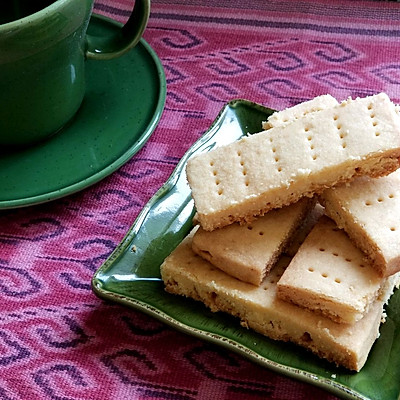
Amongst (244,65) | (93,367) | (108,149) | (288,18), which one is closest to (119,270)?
(93,367)

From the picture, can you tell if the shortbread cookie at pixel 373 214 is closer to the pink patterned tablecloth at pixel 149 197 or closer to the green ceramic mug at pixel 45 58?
the pink patterned tablecloth at pixel 149 197

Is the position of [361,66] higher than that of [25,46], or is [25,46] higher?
[25,46]

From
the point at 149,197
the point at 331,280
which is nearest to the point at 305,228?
the point at 331,280

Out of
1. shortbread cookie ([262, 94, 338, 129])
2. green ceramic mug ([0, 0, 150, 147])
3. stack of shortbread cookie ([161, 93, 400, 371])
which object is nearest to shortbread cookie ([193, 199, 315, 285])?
stack of shortbread cookie ([161, 93, 400, 371])

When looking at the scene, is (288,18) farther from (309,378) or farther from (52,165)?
(309,378)

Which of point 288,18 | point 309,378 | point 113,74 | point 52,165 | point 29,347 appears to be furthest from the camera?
point 288,18

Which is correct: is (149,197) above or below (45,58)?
below

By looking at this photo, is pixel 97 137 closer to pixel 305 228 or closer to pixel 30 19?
pixel 30 19
